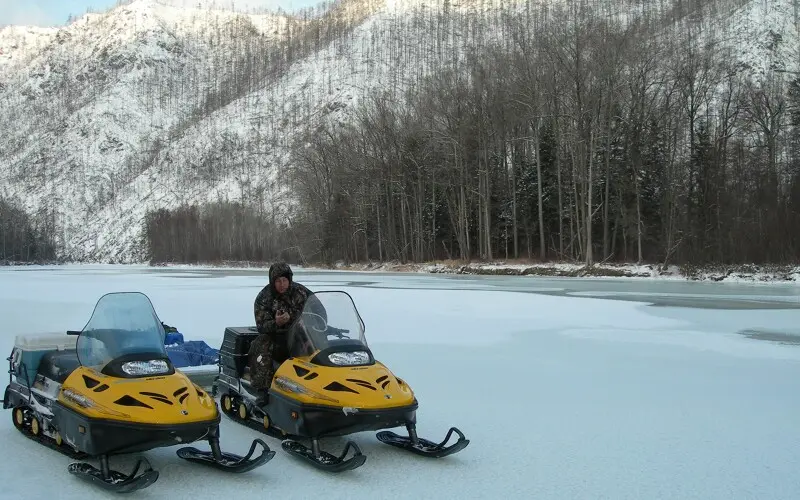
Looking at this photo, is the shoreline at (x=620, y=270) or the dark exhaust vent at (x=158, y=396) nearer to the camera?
the dark exhaust vent at (x=158, y=396)

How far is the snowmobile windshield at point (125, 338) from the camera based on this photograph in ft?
16.4

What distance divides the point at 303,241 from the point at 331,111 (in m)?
51.2

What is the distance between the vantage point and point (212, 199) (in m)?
108

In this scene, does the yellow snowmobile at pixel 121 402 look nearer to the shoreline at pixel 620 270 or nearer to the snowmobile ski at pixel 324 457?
the snowmobile ski at pixel 324 457

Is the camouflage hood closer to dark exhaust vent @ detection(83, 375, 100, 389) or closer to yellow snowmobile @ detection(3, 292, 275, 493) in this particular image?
yellow snowmobile @ detection(3, 292, 275, 493)

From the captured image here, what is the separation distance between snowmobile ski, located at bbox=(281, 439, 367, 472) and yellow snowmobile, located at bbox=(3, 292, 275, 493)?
28cm

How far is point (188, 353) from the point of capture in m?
8.06

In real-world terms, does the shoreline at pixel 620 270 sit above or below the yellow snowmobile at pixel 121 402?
below

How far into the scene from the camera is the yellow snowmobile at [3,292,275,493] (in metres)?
4.59

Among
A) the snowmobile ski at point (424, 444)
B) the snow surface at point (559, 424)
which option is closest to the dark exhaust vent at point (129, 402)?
the snow surface at point (559, 424)

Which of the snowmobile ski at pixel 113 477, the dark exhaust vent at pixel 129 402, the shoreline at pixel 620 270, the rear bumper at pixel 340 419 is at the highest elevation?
the dark exhaust vent at pixel 129 402

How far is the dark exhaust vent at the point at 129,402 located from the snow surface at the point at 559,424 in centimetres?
56

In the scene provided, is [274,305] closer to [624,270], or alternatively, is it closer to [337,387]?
[337,387]

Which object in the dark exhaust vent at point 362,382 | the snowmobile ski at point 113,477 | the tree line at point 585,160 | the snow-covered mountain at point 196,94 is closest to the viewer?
the snowmobile ski at point 113,477
